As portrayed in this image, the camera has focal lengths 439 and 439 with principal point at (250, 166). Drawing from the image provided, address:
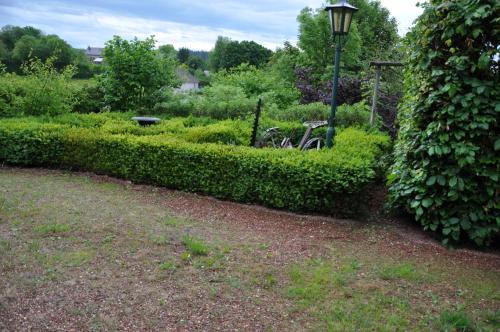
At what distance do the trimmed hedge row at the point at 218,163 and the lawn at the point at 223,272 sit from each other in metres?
0.32

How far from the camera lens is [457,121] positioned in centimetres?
461

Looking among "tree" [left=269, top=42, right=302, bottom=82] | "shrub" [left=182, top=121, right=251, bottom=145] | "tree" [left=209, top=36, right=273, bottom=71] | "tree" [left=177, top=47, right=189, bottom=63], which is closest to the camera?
"shrub" [left=182, top=121, right=251, bottom=145]

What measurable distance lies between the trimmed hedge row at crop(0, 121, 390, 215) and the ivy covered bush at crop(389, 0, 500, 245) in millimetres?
769

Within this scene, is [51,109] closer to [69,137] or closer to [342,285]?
[69,137]

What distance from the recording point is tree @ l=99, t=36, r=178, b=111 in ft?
36.8

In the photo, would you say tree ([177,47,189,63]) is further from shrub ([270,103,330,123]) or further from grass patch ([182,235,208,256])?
grass patch ([182,235,208,256])

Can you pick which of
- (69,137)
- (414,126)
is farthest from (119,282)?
(69,137)

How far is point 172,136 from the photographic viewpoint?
24.3 ft

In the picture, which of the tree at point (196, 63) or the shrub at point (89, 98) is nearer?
the shrub at point (89, 98)

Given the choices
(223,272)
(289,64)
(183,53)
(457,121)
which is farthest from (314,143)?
(183,53)

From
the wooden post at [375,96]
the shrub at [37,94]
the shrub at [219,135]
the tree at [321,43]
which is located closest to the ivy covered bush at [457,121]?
the shrub at [219,135]

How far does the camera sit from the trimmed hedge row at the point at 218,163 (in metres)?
5.40

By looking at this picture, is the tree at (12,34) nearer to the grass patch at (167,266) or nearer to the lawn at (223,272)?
the lawn at (223,272)

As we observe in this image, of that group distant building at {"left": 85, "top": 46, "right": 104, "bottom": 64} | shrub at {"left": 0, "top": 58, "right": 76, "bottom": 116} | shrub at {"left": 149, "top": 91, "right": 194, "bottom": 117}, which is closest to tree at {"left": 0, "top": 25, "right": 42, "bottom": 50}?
distant building at {"left": 85, "top": 46, "right": 104, "bottom": 64}
